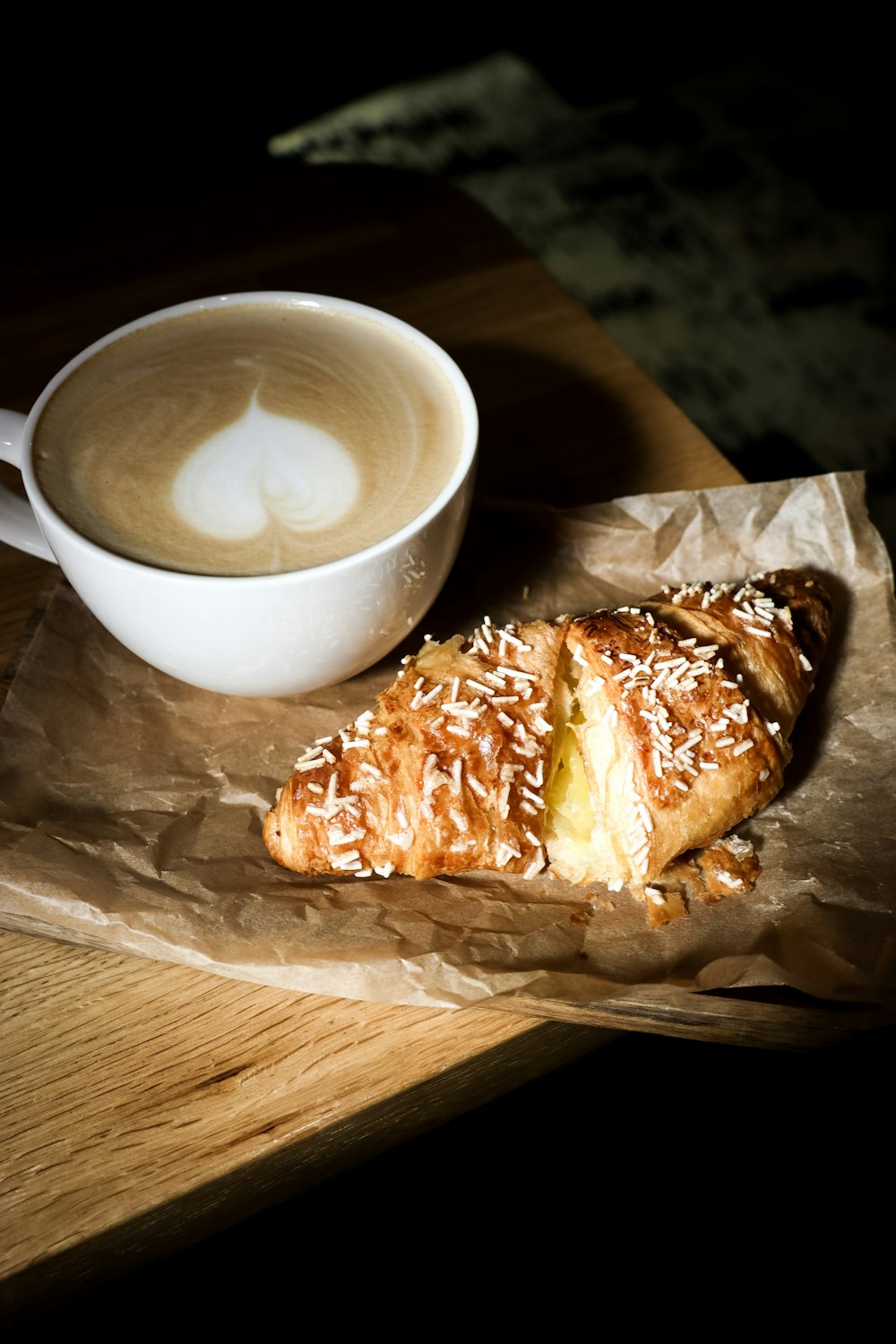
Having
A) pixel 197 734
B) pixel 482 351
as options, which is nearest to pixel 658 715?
pixel 197 734

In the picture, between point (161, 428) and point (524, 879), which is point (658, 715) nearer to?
point (524, 879)

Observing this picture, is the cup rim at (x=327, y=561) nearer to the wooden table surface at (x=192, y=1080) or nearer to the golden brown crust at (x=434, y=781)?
the golden brown crust at (x=434, y=781)

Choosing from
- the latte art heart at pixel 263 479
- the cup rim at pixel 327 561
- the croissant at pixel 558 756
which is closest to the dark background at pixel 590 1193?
the croissant at pixel 558 756

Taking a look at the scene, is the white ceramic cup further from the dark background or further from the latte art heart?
the dark background

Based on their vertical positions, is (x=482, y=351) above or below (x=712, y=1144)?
above

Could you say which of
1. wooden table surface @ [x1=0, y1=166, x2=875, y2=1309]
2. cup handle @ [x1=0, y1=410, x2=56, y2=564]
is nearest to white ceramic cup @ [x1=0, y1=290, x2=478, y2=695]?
cup handle @ [x1=0, y1=410, x2=56, y2=564]

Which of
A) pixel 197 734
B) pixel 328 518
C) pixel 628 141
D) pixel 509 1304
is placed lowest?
pixel 509 1304

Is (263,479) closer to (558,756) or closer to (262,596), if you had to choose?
(262,596)
